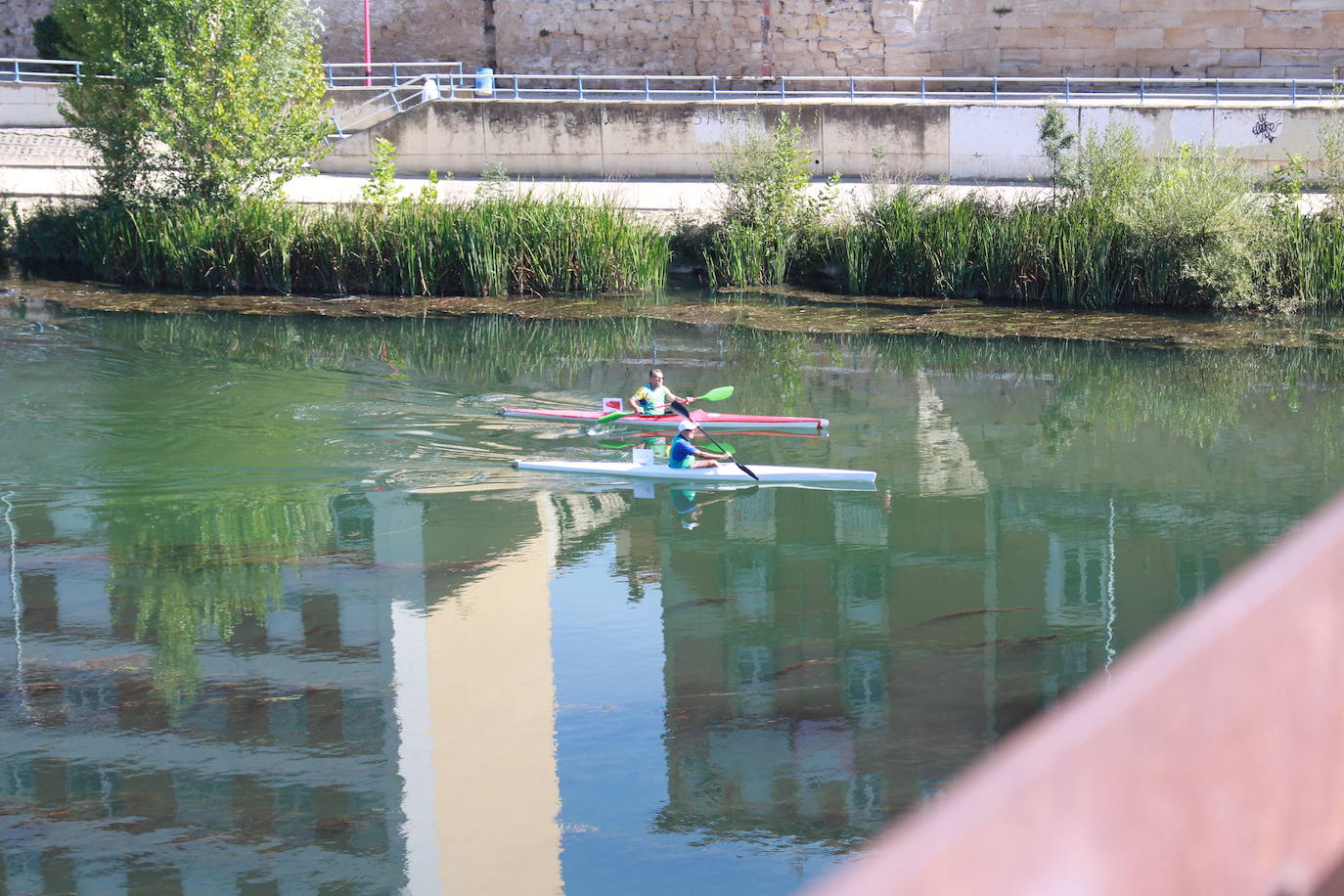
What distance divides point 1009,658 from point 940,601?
1062 millimetres

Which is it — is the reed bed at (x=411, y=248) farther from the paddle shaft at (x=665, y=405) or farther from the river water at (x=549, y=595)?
the paddle shaft at (x=665, y=405)

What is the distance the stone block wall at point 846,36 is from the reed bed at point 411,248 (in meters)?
9.12

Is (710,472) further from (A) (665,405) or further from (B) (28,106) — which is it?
(B) (28,106)

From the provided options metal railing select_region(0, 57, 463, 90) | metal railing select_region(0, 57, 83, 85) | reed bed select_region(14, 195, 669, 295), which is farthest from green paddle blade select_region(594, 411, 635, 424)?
metal railing select_region(0, 57, 83, 85)

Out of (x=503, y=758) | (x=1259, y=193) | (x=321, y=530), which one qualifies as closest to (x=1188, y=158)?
(x=1259, y=193)

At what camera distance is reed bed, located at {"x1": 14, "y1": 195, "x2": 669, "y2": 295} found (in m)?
20.8

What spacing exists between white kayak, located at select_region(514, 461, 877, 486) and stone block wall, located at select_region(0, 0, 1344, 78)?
17.5m

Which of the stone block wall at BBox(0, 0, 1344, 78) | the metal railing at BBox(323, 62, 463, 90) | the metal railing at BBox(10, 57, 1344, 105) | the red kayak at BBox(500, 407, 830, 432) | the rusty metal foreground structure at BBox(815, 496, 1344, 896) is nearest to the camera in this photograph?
the rusty metal foreground structure at BBox(815, 496, 1344, 896)

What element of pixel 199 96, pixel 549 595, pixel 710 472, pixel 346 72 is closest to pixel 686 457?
pixel 710 472

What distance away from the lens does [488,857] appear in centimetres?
651

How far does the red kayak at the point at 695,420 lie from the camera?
13.6 metres

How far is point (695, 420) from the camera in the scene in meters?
13.8

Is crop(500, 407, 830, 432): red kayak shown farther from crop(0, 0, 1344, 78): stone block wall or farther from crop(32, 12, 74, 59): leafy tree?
crop(32, 12, 74, 59): leafy tree

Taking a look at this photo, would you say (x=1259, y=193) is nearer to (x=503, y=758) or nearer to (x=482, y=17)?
(x=503, y=758)
